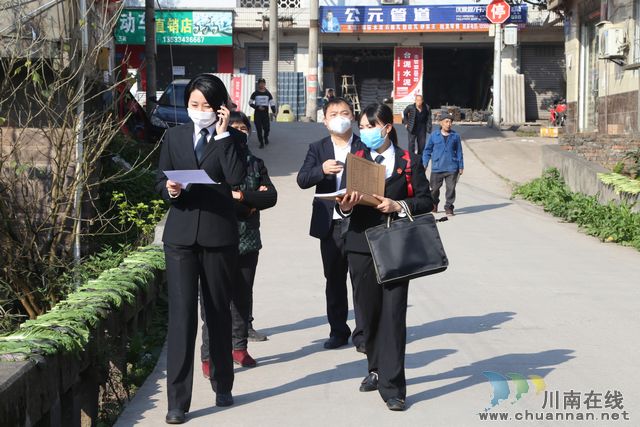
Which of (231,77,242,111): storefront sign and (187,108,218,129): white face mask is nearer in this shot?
(187,108,218,129): white face mask

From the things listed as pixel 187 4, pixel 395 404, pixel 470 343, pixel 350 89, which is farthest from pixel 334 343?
pixel 350 89

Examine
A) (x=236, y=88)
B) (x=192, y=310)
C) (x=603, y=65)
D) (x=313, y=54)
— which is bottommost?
(x=192, y=310)

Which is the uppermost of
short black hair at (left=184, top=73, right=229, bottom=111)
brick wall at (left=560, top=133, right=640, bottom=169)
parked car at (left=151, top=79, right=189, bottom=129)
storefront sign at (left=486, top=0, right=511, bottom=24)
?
storefront sign at (left=486, top=0, right=511, bottom=24)

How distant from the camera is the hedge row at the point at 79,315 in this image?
5453mm

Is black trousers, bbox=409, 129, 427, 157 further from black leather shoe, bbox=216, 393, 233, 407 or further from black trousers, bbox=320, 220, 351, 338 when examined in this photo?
black leather shoe, bbox=216, 393, 233, 407

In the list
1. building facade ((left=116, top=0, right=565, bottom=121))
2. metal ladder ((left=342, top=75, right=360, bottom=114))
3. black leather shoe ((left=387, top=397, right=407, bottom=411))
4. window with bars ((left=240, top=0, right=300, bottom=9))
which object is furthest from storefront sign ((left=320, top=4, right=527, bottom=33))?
black leather shoe ((left=387, top=397, right=407, bottom=411))

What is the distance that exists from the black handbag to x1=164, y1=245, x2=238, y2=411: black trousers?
2.95 feet

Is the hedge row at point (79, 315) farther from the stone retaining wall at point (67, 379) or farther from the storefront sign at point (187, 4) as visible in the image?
the storefront sign at point (187, 4)

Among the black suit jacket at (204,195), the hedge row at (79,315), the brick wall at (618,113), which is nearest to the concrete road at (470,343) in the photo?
the hedge row at (79,315)

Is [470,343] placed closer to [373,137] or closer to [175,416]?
[373,137]

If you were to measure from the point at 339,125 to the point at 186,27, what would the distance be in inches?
1187

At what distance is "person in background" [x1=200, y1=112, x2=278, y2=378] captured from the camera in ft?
22.6

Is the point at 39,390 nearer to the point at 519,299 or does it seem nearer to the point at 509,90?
the point at 519,299

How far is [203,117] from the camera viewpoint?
19.1 feet
